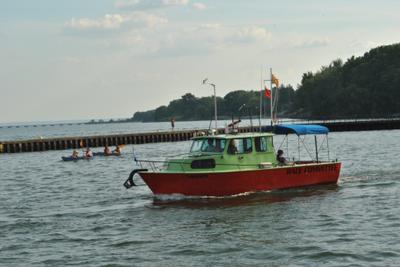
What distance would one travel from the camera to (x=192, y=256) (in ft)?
71.9

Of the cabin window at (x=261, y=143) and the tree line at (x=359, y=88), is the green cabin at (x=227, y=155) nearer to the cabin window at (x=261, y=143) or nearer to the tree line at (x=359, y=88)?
the cabin window at (x=261, y=143)

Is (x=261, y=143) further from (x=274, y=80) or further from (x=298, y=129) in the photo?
(x=274, y=80)

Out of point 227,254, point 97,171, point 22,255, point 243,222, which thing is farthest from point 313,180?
point 97,171

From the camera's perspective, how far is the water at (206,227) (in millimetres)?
21688

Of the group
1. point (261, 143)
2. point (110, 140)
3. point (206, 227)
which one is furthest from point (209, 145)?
point (110, 140)

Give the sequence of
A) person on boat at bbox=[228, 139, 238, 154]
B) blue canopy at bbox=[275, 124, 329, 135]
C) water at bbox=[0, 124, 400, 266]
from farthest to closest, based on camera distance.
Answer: blue canopy at bbox=[275, 124, 329, 135]
person on boat at bbox=[228, 139, 238, 154]
water at bbox=[0, 124, 400, 266]

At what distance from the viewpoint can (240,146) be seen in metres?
33.3

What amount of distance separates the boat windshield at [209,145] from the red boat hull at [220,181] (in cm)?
147

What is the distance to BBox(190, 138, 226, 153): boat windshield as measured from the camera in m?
32.9

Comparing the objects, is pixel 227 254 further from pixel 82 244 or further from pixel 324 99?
pixel 324 99

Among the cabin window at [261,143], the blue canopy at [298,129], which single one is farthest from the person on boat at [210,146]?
the blue canopy at [298,129]

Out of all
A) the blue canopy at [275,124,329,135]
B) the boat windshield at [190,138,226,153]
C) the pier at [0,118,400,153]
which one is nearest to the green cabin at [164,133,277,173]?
the boat windshield at [190,138,226,153]

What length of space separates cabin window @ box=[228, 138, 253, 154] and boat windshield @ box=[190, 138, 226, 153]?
40 cm

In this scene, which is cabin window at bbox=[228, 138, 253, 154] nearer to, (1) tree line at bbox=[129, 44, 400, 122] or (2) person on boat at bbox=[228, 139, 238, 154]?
(2) person on boat at bbox=[228, 139, 238, 154]
